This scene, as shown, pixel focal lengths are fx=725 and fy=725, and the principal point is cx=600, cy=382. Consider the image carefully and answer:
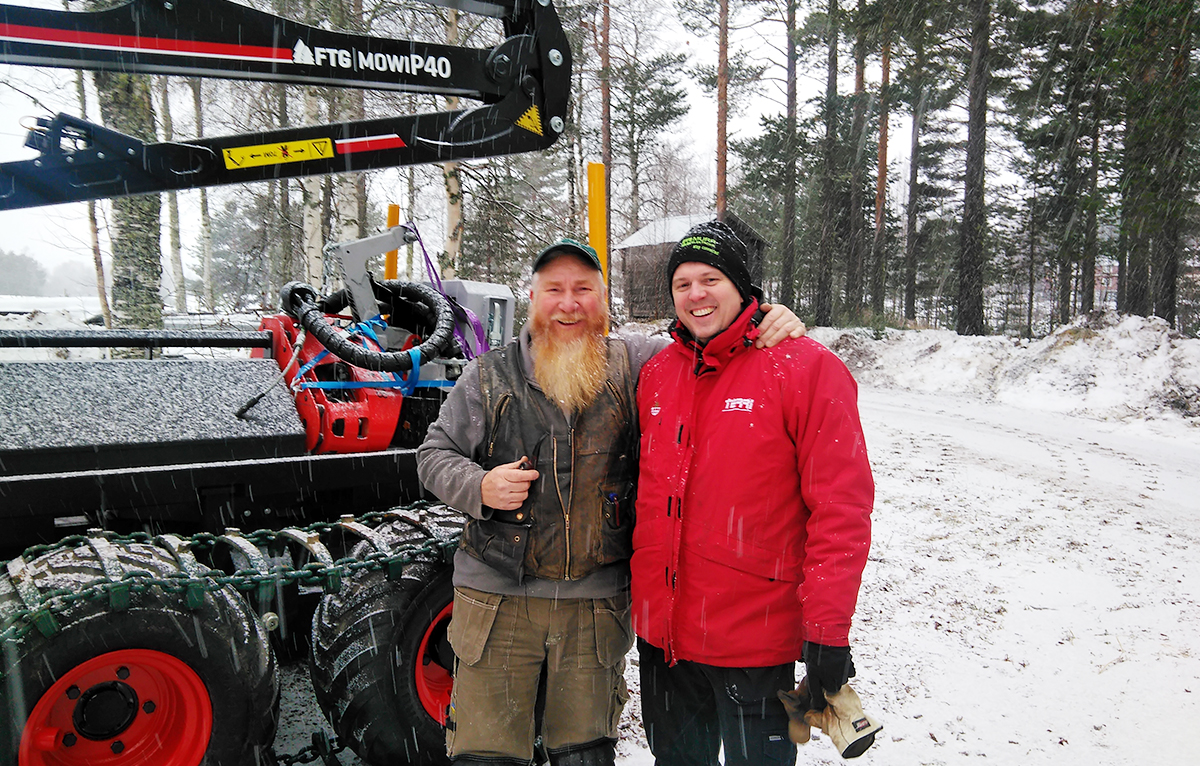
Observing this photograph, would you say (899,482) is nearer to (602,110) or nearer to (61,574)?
(61,574)

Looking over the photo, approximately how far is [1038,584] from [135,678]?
5407 mm

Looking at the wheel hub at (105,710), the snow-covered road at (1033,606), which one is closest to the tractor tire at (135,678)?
the wheel hub at (105,710)

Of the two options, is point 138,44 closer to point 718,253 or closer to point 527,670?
point 718,253

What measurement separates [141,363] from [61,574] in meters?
1.19

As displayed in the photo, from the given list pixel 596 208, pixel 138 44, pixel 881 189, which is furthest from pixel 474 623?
pixel 881 189

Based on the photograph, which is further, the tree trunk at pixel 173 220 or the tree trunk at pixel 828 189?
the tree trunk at pixel 828 189

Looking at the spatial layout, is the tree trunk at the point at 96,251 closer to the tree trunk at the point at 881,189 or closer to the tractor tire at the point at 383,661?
the tractor tire at the point at 383,661

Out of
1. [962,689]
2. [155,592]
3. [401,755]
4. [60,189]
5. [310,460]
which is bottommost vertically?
[962,689]

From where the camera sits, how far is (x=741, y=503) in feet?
6.80

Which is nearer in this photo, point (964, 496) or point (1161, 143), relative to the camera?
point (964, 496)

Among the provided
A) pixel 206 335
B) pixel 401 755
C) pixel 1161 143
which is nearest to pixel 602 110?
pixel 1161 143

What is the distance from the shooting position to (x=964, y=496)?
23.4ft

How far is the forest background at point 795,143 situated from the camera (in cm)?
1225

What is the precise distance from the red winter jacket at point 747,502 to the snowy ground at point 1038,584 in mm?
1447
